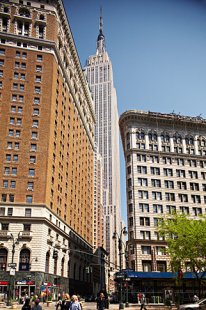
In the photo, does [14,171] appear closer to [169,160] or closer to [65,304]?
[169,160]

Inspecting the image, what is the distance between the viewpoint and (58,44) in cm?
7431

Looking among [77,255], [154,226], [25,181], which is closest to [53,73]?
[25,181]

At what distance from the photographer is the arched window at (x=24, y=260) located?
52.6 m

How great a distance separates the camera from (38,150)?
2392 inches

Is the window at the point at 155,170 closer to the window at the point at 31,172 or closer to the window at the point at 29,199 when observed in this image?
the window at the point at 31,172

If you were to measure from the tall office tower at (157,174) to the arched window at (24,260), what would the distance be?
2117 cm

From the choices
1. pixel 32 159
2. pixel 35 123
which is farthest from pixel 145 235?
pixel 35 123

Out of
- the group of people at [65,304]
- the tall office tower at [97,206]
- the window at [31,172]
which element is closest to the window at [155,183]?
the window at [31,172]

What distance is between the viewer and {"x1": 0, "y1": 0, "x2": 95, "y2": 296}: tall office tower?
54.4 meters

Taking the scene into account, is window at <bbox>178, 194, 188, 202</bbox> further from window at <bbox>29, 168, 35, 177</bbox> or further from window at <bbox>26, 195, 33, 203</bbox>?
window at <bbox>26, 195, 33, 203</bbox>

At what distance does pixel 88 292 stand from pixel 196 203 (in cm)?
4505

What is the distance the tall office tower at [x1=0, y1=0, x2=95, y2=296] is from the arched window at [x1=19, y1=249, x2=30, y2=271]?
16 cm

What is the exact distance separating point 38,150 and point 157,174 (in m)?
27.4

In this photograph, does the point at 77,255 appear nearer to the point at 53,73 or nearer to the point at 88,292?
the point at 88,292
